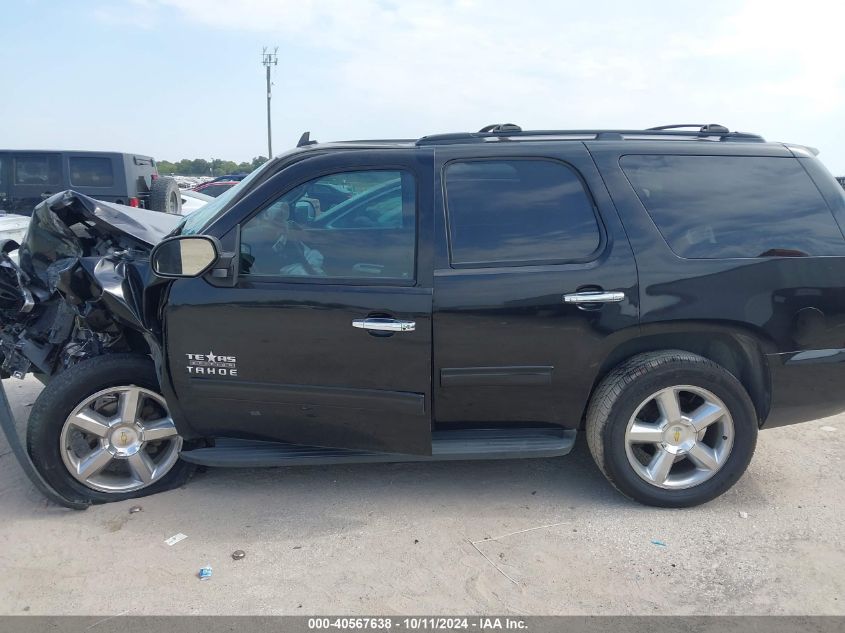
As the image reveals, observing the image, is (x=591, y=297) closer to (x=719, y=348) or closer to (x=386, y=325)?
(x=719, y=348)

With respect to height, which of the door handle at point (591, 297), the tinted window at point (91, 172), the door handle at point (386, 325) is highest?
the tinted window at point (91, 172)

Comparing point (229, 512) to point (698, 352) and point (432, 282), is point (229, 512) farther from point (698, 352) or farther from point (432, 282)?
point (698, 352)

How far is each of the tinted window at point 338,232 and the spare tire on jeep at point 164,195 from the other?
32.7ft

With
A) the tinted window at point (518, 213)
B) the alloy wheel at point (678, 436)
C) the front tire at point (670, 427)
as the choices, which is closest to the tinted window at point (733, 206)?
the tinted window at point (518, 213)

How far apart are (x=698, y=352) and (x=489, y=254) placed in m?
1.27

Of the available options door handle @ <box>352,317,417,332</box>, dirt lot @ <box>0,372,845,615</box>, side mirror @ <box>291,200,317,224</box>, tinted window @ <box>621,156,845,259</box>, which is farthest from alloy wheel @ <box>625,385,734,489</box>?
side mirror @ <box>291,200,317,224</box>

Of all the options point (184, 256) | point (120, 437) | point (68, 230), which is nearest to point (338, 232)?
point (184, 256)

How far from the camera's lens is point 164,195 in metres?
12.5

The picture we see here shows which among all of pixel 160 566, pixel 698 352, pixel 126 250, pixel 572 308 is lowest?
pixel 160 566

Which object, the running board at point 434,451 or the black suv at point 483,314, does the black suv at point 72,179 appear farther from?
the running board at point 434,451

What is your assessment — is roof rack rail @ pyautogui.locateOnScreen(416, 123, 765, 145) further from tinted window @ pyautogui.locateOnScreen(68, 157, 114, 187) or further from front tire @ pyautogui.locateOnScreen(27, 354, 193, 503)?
tinted window @ pyautogui.locateOnScreen(68, 157, 114, 187)

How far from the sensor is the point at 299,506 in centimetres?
342

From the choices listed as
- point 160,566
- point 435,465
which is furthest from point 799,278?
point 160,566

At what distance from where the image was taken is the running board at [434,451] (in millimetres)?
3264
